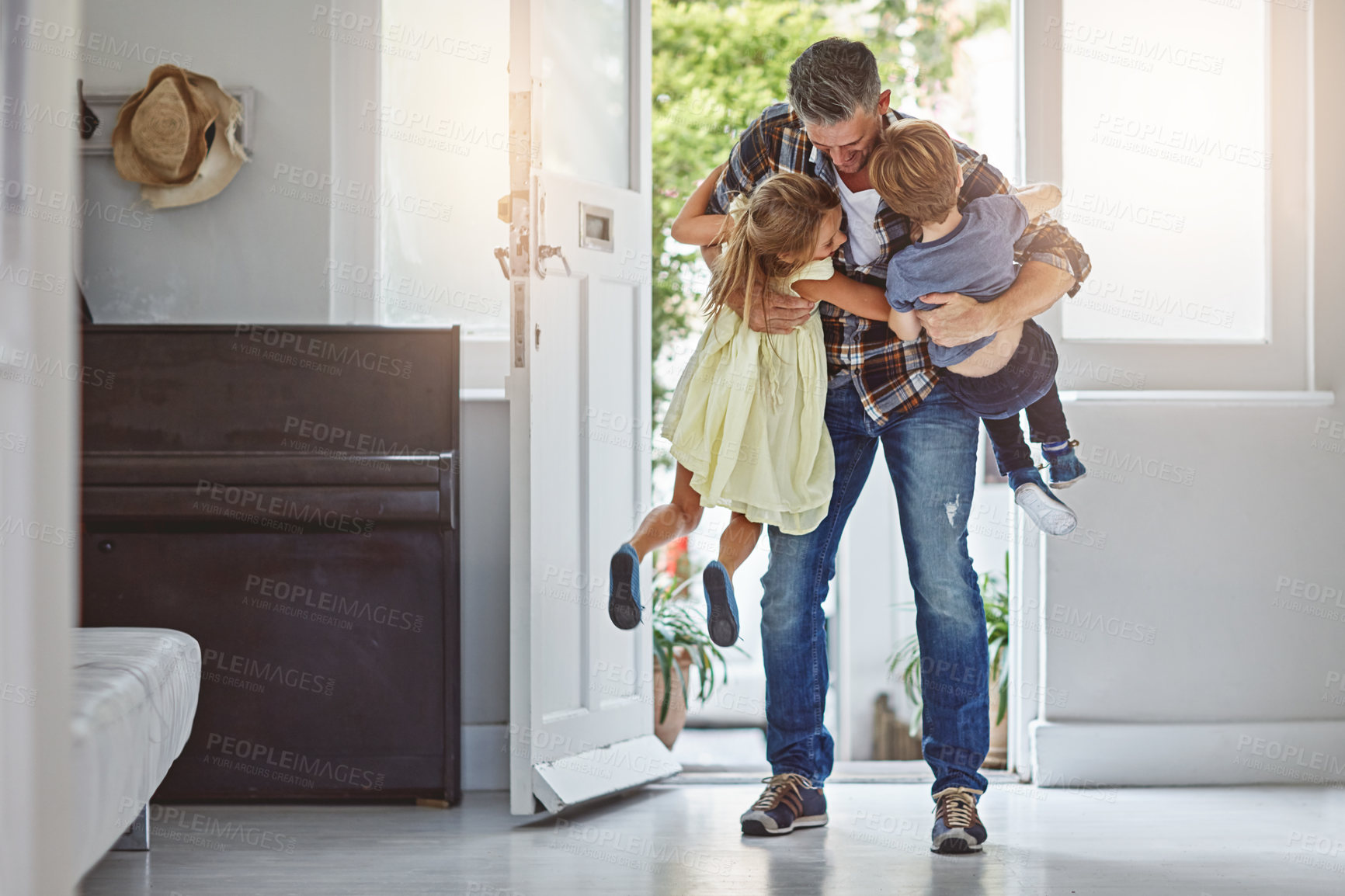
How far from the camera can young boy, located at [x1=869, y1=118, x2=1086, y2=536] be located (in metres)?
2.03

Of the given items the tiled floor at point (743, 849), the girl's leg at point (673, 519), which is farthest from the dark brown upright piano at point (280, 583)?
the girl's leg at point (673, 519)

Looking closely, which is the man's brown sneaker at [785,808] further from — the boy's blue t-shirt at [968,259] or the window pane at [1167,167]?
the window pane at [1167,167]

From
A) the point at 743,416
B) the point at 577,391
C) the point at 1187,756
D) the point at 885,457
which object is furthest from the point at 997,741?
the point at 577,391

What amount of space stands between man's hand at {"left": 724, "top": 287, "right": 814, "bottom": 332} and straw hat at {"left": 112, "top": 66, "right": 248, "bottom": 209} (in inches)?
63.0

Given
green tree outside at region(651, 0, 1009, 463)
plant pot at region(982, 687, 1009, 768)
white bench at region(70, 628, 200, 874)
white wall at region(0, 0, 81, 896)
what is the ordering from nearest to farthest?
white wall at region(0, 0, 81, 896) < white bench at region(70, 628, 200, 874) < plant pot at region(982, 687, 1009, 768) < green tree outside at region(651, 0, 1009, 463)

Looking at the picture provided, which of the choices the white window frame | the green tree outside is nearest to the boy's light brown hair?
the white window frame

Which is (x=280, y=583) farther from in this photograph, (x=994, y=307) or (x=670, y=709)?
(x=994, y=307)

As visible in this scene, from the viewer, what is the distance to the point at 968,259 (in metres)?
2.08

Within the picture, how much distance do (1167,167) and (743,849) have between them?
2145 mm

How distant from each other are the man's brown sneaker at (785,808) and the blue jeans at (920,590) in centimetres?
3

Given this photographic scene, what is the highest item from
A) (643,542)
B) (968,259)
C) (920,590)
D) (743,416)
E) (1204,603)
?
(968,259)

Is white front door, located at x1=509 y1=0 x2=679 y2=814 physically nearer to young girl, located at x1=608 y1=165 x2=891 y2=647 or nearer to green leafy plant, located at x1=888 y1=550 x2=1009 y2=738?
young girl, located at x1=608 y1=165 x2=891 y2=647

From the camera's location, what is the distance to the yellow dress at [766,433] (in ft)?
7.68

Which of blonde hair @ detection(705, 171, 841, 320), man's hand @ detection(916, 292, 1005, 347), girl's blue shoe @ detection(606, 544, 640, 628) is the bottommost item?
girl's blue shoe @ detection(606, 544, 640, 628)
